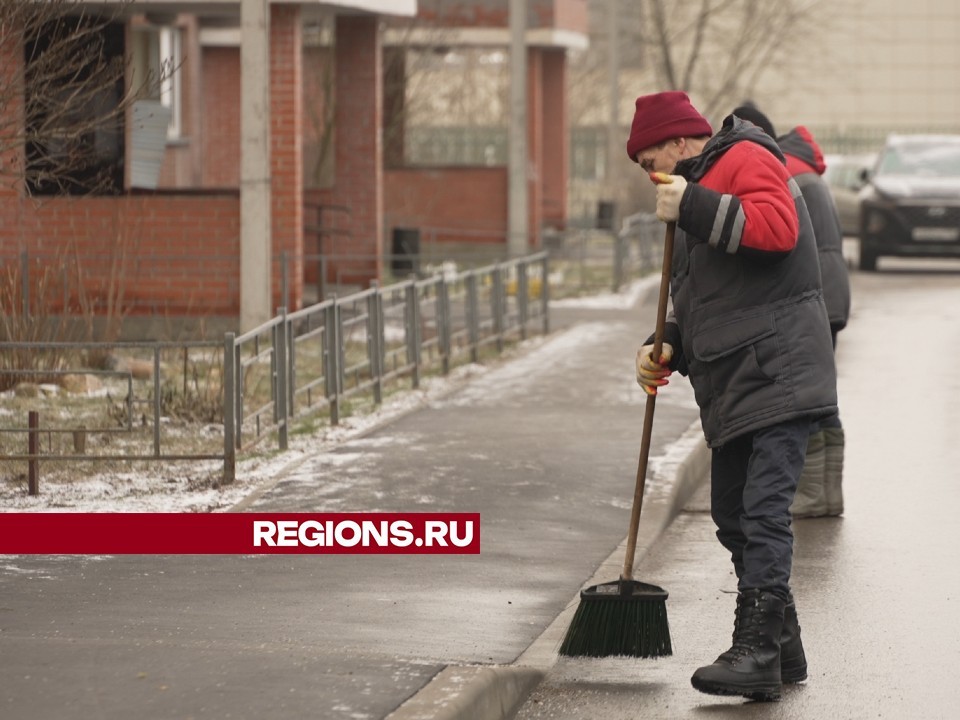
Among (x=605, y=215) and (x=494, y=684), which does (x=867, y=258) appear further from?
(x=494, y=684)

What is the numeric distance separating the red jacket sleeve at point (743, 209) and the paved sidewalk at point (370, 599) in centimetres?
145

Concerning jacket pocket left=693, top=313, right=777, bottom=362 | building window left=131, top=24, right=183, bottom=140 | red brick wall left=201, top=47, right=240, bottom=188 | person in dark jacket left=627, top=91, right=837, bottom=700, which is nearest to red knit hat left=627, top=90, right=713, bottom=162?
person in dark jacket left=627, top=91, right=837, bottom=700

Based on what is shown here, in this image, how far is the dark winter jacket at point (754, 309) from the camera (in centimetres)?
638

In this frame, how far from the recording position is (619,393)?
14.3m

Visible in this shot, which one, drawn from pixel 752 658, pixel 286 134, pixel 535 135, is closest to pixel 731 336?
pixel 752 658

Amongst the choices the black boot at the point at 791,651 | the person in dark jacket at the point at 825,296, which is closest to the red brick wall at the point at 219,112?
the person in dark jacket at the point at 825,296

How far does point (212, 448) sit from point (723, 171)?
5505 millimetres

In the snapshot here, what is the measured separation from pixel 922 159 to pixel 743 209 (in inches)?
915

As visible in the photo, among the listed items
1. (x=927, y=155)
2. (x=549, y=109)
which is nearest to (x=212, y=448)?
(x=927, y=155)

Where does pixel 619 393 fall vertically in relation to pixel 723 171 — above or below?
below

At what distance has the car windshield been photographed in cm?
2834

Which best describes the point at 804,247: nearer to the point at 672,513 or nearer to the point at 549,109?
the point at 672,513

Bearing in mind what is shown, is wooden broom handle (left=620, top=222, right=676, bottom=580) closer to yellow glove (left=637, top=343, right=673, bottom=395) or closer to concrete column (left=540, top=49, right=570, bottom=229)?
yellow glove (left=637, top=343, right=673, bottom=395)

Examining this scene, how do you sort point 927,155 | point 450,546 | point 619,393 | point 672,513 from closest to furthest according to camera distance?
1. point 450,546
2. point 672,513
3. point 619,393
4. point 927,155
